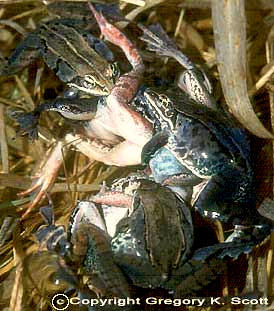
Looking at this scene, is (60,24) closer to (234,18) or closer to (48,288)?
(234,18)

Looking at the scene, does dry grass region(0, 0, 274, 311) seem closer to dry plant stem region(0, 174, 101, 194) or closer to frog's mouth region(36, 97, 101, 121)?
dry plant stem region(0, 174, 101, 194)

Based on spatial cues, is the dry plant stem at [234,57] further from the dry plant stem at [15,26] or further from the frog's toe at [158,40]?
the dry plant stem at [15,26]

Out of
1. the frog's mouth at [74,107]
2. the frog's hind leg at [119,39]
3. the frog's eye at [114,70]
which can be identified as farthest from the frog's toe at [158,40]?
the frog's mouth at [74,107]

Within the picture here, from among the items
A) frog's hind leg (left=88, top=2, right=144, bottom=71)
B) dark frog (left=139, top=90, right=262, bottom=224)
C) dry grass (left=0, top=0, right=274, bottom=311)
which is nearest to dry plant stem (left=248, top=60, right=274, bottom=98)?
dry grass (left=0, top=0, right=274, bottom=311)

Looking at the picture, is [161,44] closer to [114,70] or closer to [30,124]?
[114,70]

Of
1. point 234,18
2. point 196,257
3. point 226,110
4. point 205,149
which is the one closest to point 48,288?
point 196,257

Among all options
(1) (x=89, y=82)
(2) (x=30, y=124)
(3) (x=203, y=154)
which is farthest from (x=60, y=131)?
(3) (x=203, y=154)
